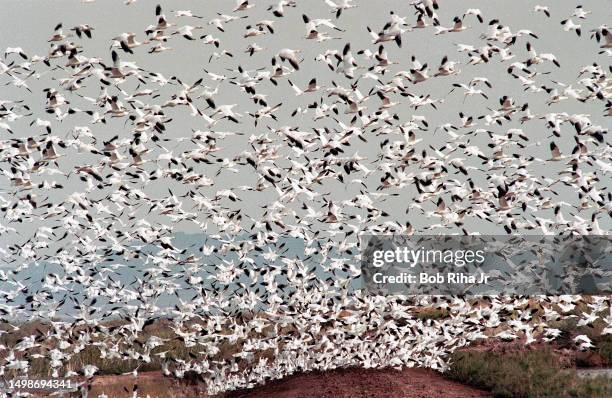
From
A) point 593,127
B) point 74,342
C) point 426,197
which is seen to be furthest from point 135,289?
point 593,127

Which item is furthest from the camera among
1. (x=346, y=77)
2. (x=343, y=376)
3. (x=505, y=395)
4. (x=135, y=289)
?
(x=135, y=289)

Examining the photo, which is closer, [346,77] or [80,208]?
[346,77]

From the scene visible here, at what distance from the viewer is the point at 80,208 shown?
23.5m

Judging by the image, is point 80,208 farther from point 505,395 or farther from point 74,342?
point 505,395

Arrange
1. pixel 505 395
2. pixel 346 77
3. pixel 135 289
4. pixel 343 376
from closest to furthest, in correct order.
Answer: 1. pixel 505 395
2. pixel 346 77
3. pixel 343 376
4. pixel 135 289

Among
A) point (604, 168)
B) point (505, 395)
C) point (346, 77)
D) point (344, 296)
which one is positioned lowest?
point (505, 395)

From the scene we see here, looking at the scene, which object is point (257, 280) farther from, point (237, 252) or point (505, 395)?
point (505, 395)

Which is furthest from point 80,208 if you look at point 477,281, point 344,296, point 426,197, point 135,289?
point 477,281

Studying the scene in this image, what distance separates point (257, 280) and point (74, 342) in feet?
18.1

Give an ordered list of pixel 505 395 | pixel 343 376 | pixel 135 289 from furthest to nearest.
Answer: pixel 135 289 → pixel 343 376 → pixel 505 395

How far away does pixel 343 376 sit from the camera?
23391 mm

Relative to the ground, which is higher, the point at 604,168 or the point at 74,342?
the point at 604,168

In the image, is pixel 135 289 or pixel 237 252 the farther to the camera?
pixel 135 289

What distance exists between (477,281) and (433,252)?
2.66m
